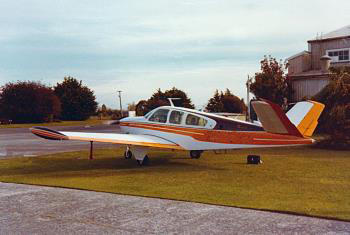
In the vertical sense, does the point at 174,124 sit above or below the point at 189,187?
above

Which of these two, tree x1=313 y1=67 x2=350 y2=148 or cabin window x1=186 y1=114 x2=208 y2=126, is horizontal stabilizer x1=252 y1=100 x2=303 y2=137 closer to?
cabin window x1=186 y1=114 x2=208 y2=126

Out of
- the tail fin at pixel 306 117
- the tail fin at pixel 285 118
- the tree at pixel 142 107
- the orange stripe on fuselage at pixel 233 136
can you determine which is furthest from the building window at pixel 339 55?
the tree at pixel 142 107

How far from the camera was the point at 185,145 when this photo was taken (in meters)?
14.4

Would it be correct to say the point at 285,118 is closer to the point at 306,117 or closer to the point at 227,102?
the point at 306,117

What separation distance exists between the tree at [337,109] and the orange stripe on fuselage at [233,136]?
28.9 ft

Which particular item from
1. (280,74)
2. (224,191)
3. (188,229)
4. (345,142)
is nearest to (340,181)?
(224,191)

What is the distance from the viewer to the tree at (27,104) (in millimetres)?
61000

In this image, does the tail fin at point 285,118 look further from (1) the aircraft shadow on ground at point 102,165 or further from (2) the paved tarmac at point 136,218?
(2) the paved tarmac at point 136,218

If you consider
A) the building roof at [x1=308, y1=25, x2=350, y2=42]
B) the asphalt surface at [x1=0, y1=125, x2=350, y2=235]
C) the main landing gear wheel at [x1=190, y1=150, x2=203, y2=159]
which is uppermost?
the building roof at [x1=308, y1=25, x2=350, y2=42]

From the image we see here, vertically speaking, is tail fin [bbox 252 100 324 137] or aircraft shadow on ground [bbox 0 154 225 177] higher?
tail fin [bbox 252 100 324 137]

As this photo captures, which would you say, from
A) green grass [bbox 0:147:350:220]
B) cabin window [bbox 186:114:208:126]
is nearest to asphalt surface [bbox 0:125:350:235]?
green grass [bbox 0:147:350:220]

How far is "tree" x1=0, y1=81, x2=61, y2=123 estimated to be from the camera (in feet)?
200

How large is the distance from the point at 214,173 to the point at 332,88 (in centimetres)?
1274

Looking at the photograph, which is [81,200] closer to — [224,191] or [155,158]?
[224,191]
